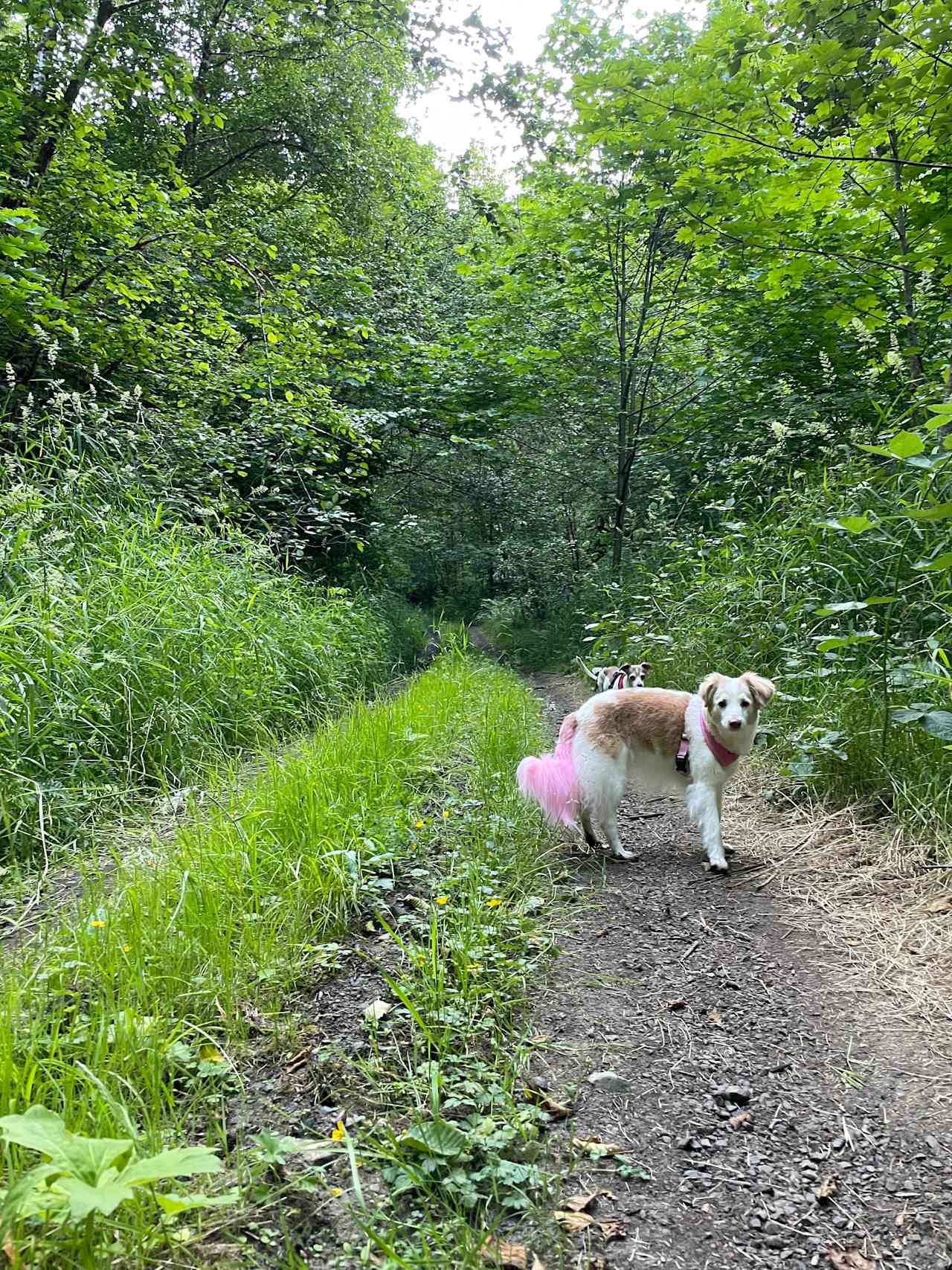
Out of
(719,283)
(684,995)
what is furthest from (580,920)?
(719,283)

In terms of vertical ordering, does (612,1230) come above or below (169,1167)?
below

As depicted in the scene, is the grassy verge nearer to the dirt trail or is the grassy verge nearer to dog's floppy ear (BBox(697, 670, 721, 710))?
the dirt trail

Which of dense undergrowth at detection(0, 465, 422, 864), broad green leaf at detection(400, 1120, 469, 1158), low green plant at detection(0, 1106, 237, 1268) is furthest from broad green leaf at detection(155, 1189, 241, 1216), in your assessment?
dense undergrowth at detection(0, 465, 422, 864)

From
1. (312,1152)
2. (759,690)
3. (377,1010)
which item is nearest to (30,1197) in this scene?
(312,1152)

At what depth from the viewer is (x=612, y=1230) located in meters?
1.31

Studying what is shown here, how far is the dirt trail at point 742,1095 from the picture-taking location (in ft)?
4.36

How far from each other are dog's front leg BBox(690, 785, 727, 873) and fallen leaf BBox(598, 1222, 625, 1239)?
197 cm

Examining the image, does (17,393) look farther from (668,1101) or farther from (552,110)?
(668,1101)

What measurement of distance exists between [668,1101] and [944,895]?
4.79ft

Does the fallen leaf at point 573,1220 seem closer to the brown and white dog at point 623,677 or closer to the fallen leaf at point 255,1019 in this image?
the fallen leaf at point 255,1019

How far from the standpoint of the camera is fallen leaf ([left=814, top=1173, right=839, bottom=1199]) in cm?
143

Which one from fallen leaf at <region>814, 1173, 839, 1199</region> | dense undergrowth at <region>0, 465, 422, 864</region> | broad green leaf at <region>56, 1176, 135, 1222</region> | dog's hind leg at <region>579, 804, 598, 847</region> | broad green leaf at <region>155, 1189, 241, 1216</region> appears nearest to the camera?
broad green leaf at <region>56, 1176, 135, 1222</region>

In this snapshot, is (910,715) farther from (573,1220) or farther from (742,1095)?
(573,1220)

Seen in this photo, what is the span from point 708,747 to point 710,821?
350 mm
